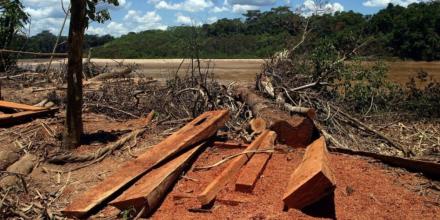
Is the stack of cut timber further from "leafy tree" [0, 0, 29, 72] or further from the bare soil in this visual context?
"leafy tree" [0, 0, 29, 72]

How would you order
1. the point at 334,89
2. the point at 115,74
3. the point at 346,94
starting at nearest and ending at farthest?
the point at 334,89 → the point at 346,94 → the point at 115,74

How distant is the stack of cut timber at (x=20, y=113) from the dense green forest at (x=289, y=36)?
2.71 meters

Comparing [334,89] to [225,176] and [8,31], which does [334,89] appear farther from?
[8,31]

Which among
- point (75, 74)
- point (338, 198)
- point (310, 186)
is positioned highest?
point (75, 74)

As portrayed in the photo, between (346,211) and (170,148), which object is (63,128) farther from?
(346,211)

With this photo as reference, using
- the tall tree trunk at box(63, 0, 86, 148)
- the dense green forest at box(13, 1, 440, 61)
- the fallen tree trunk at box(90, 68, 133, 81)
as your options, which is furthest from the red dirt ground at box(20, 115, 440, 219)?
the fallen tree trunk at box(90, 68, 133, 81)

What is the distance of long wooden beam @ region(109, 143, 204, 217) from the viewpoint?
15.7 feet

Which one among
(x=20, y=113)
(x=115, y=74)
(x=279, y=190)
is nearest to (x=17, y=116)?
(x=20, y=113)

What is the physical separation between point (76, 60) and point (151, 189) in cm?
259

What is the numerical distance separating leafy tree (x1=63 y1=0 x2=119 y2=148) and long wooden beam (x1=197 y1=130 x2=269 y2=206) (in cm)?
233

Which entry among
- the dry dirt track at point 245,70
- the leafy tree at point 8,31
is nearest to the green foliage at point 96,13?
the leafy tree at point 8,31

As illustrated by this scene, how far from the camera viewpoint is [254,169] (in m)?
5.55

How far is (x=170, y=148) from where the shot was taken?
6.07 meters

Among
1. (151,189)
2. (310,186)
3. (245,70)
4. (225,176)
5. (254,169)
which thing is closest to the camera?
(310,186)
